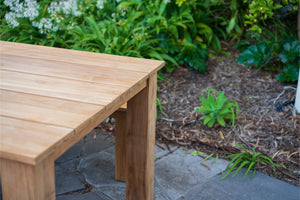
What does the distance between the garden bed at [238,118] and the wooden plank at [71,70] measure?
1.20m

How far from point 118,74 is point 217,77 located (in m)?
2.13

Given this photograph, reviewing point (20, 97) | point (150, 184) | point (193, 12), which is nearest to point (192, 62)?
point (193, 12)

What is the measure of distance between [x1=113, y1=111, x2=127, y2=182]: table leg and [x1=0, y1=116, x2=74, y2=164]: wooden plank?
967 mm

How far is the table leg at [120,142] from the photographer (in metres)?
1.98

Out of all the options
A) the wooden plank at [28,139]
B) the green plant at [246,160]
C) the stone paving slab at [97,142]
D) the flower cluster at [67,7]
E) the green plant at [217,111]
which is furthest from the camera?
the flower cluster at [67,7]

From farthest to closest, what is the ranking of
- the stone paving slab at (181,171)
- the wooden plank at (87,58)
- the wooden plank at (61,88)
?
the stone paving slab at (181,171) → the wooden plank at (87,58) → the wooden plank at (61,88)

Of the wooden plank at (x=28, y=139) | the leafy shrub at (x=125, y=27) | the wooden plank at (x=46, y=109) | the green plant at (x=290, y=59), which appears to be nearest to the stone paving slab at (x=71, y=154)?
the leafy shrub at (x=125, y=27)

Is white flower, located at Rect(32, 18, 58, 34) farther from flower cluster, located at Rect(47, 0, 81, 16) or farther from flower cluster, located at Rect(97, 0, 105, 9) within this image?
flower cluster, located at Rect(97, 0, 105, 9)

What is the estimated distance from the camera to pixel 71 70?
1.51 meters

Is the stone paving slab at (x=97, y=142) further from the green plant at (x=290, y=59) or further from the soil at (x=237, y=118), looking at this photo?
the green plant at (x=290, y=59)

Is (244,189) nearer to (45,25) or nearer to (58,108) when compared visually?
(58,108)

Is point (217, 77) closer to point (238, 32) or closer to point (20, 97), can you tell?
point (238, 32)

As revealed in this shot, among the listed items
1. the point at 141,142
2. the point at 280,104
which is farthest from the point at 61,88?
the point at 280,104

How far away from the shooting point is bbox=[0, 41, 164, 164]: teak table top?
0.94m
